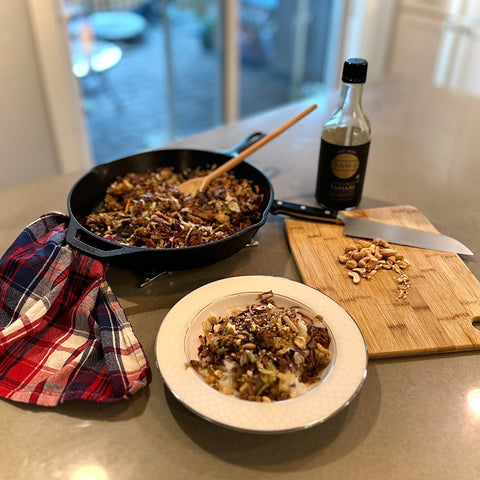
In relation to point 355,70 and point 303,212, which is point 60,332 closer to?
point 303,212

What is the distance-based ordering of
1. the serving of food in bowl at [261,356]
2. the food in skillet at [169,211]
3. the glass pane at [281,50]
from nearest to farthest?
the serving of food in bowl at [261,356] < the food in skillet at [169,211] < the glass pane at [281,50]

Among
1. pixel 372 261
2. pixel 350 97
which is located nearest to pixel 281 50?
pixel 350 97

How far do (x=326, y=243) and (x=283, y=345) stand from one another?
1.14ft

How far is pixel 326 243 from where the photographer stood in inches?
38.8

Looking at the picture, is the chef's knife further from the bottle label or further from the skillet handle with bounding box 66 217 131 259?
the skillet handle with bounding box 66 217 131 259

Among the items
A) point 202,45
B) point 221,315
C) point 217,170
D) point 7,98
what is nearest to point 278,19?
point 202,45

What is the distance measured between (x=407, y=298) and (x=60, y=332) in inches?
22.3

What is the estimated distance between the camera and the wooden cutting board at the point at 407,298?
0.76 metres

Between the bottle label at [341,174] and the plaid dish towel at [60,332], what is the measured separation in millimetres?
508

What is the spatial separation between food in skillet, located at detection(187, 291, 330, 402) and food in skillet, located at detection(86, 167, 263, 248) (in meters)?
0.22

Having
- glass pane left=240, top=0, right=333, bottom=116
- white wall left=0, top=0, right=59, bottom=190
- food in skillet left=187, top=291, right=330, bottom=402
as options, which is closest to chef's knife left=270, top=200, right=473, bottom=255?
food in skillet left=187, top=291, right=330, bottom=402

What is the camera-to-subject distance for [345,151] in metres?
1.00

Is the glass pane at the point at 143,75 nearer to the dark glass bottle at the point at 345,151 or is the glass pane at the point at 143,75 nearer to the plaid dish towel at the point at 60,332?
the dark glass bottle at the point at 345,151

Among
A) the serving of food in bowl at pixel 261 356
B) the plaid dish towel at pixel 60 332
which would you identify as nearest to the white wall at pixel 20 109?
the plaid dish towel at pixel 60 332
